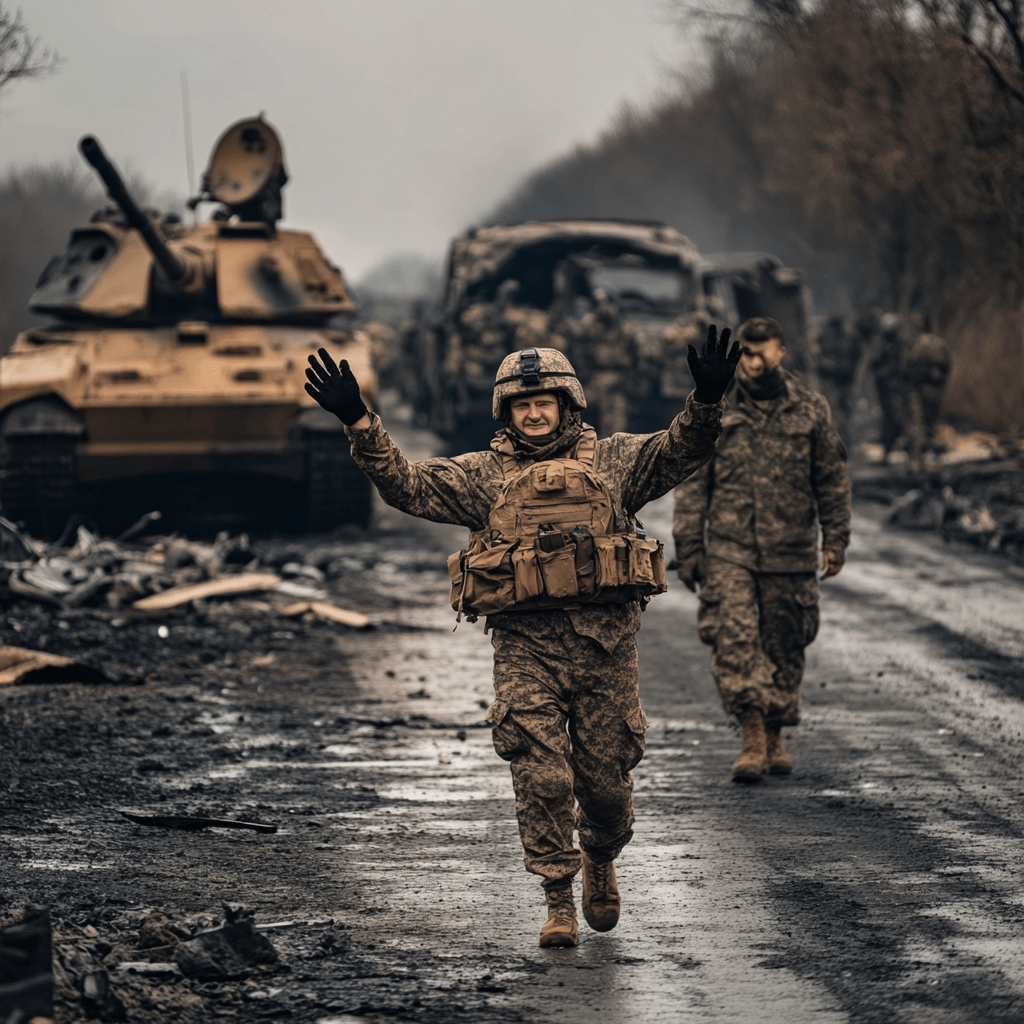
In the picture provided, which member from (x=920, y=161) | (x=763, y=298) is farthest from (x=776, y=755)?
(x=920, y=161)

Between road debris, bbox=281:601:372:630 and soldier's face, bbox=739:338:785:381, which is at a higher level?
soldier's face, bbox=739:338:785:381

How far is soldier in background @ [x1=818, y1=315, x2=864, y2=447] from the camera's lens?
2200 cm

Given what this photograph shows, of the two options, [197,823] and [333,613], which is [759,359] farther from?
[333,613]

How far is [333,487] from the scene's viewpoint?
1426 centimetres

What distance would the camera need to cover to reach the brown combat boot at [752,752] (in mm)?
6551

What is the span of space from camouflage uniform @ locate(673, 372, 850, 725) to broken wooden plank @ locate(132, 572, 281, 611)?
4.95 m

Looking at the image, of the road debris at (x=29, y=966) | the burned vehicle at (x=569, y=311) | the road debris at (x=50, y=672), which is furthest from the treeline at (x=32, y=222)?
the road debris at (x=29, y=966)

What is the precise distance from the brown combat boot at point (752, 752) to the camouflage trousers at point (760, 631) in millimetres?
57

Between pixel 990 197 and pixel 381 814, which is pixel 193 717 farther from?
pixel 990 197

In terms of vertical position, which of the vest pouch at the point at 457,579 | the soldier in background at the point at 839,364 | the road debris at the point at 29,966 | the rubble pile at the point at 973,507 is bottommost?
the road debris at the point at 29,966

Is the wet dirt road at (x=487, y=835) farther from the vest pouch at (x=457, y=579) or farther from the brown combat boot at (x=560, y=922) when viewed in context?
the vest pouch at (x=457, y=579)

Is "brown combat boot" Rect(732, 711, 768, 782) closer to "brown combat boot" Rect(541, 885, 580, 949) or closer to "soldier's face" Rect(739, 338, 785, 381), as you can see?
"soldier's face" Rect(739, 338, 785, 381)

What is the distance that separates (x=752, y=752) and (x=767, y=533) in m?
0.89

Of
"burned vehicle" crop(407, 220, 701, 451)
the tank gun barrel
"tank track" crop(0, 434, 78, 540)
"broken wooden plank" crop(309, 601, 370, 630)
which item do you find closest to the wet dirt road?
"broken wooden plank" crop(309, 601, 370, 630)
